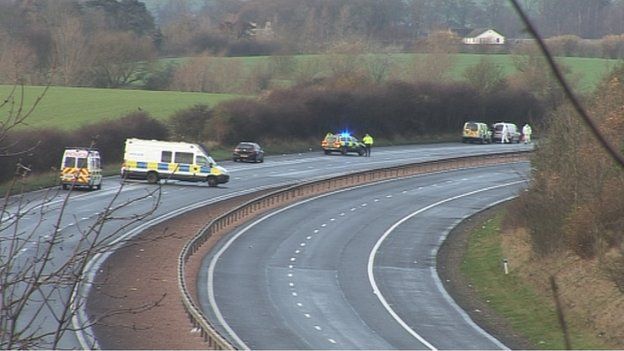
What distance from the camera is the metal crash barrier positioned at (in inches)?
1003

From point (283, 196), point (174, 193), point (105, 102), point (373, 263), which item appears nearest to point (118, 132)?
point (174, 193)

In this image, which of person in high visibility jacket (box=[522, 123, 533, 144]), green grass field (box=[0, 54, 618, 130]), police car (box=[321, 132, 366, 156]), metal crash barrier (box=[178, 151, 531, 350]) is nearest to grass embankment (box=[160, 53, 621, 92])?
Result: green grass field (box=[0, 54, 618, 130])

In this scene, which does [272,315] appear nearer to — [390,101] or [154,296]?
[154,296]

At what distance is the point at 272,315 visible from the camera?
2852 cm

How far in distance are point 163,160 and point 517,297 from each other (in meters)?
24.5

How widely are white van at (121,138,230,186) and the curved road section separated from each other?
5686 millimetres

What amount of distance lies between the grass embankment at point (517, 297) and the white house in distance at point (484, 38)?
111396mm

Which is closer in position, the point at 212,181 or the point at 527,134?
the point at 212,181

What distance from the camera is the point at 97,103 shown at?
92.0m

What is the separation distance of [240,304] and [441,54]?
90.2 metres

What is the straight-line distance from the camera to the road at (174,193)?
33.0m

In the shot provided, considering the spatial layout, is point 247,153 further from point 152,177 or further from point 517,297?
point 517,297

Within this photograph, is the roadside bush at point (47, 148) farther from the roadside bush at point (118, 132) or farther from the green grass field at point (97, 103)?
the green grass field at point (97, 103)

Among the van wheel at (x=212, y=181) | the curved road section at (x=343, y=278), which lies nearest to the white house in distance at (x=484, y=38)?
the van wheel at (x=212, y=181)
